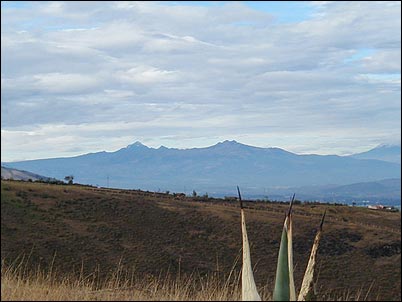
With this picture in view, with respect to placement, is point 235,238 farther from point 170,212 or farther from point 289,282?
point 289,282

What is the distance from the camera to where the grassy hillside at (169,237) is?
125 feet

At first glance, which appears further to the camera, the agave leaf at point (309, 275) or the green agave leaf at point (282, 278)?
the agave leaf at point (309, 275)

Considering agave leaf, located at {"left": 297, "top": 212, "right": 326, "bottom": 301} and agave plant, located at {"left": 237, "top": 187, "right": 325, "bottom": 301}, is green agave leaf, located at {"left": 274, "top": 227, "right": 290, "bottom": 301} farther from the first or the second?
agave leaf, located at {"left": 297, "top": 212, "right": 326, "bottom": 301}

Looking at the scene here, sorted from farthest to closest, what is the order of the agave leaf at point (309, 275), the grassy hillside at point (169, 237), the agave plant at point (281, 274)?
1. the grassy hillside at point (169, 237)
2. the agave leaf at point (309, 275)
3. the agave plant at point (281, 274)

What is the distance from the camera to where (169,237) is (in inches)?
1837

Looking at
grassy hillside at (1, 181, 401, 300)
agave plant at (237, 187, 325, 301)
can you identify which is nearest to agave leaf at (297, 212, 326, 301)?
agave plant at (237, 187, 325, 301)

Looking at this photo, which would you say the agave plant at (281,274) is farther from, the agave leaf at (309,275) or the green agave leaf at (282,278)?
the agave leaf at (309,275)

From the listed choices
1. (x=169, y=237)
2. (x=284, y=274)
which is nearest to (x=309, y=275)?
(x=284, y=274)

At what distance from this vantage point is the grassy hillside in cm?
3822

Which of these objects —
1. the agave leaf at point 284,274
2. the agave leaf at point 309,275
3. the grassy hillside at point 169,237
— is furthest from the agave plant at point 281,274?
the grassy hillside at point 169,237

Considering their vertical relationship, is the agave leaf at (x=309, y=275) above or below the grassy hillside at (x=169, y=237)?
above

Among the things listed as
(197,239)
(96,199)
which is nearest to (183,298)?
(197,239)

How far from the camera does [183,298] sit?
277 inches

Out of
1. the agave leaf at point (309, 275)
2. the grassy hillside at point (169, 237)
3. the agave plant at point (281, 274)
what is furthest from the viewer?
the grassy hillside at point (169, 237)
